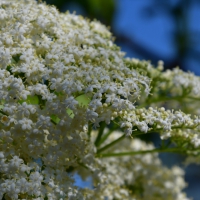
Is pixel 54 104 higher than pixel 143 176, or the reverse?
pixel 143 176

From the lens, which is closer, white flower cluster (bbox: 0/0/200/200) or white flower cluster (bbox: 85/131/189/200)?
white flower cluster (bbox: 0/0/200/200)

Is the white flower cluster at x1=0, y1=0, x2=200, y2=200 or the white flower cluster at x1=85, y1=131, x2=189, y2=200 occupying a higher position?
the white flower cluster at x1=85, y1=131, x2=189, y2=200

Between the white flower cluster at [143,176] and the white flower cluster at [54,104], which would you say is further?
the white flower cluster at [143,176]

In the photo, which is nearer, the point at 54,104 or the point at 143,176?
the point at 54,104

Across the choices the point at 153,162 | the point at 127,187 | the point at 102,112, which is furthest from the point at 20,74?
the point at 153,162

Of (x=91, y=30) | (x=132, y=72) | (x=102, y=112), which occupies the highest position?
(x=91, y=30)

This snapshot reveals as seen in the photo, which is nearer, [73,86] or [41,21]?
[73,86]

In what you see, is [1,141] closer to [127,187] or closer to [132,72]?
[132,72]

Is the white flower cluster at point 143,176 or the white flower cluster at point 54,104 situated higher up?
the white flower cluster at point 143,176
